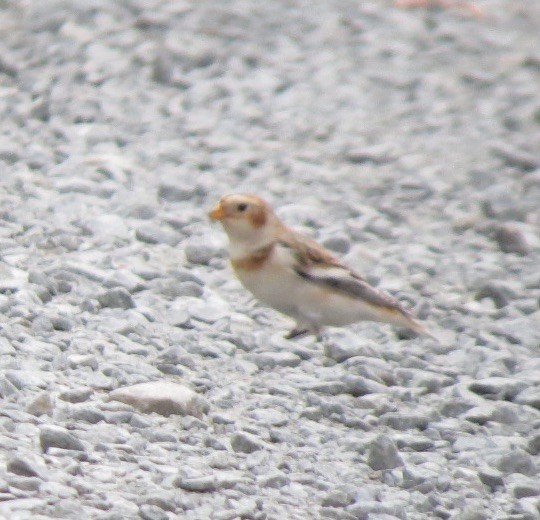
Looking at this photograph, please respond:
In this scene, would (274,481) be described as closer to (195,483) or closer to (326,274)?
(195,483)

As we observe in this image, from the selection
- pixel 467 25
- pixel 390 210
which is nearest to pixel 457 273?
pixel 390 210

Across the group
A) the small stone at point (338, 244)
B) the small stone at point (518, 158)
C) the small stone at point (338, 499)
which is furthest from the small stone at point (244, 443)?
the small stone at point (518, 158)

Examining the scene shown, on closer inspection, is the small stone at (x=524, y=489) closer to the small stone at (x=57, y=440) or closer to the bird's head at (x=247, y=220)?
the small stone at (x=57, y=440)

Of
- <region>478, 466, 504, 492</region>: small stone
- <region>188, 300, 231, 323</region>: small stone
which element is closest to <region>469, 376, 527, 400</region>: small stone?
<region>478, 466, 504, 492</region>: small stone

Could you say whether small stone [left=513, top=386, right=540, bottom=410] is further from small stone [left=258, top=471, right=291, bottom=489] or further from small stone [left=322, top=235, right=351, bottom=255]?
small stone [left=322, top=235, right=351, bottom=255]

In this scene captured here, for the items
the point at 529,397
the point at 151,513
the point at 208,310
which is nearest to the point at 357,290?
the point at 208,310

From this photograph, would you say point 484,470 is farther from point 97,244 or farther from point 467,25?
point 467,25

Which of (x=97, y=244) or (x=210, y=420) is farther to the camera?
(x=97, y=244)
